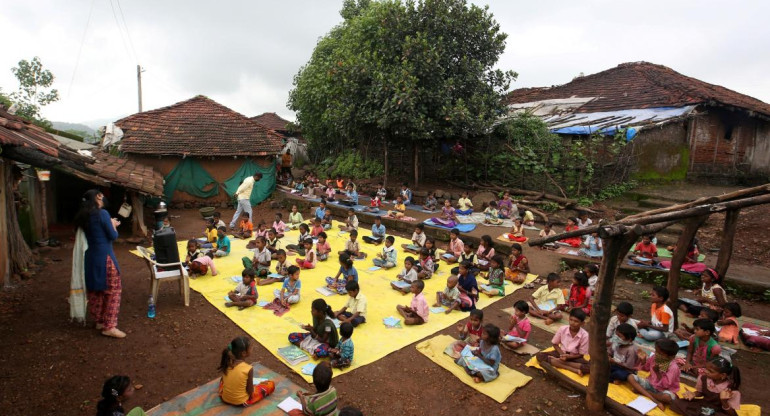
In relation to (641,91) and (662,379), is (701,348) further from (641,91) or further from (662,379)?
(641,91)

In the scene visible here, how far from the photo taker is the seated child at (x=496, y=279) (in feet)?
27.5

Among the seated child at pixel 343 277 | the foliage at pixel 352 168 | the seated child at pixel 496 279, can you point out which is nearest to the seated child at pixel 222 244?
the seated child at pixel 343 277

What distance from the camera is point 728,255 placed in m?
7.34

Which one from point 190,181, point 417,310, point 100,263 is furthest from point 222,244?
point 190,181

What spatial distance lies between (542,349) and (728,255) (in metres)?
4.00

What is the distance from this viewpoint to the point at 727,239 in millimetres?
7273

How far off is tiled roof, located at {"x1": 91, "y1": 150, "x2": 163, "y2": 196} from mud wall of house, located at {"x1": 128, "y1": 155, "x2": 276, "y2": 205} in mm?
930

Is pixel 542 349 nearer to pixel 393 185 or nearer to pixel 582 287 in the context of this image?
pixel 582 287

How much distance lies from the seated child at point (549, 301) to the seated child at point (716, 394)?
258cm

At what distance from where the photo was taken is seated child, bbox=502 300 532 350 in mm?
6188

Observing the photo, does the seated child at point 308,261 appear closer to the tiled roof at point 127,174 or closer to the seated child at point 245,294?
the seated child at point 245,294

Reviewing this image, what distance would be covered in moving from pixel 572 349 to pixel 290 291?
4714 mm

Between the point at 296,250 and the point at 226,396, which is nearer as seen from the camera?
the point at 226,396

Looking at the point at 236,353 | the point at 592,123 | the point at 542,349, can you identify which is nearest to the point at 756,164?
the point at 592,123
